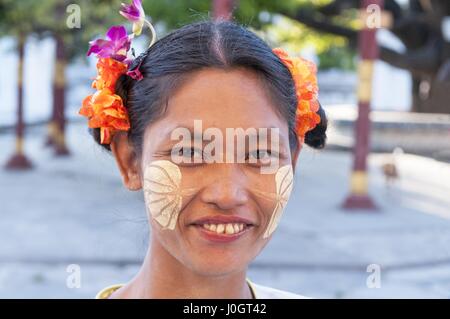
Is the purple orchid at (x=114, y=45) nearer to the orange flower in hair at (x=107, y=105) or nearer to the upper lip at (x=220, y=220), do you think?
the orange flower in hair at (x=107, y=105)

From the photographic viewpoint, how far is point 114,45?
4.42 feet

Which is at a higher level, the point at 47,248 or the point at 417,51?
the point at 417,51

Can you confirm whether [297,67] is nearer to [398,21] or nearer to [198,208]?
[198,208]

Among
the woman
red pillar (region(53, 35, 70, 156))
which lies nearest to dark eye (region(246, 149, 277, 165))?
the woman

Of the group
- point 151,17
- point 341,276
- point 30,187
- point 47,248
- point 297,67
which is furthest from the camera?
point 30,187

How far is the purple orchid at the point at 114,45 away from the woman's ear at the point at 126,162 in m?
0.15

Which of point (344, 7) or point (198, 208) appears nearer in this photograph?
point (198, 208)

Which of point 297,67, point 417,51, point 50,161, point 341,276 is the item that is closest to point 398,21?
point 417,51

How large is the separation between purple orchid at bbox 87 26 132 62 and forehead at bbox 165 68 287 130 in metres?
0.20

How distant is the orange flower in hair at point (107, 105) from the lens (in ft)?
→ 4.29

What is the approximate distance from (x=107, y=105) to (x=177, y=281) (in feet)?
1.15

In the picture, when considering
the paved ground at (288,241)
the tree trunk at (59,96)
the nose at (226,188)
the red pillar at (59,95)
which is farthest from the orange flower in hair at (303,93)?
the tree trunk at (59,96)

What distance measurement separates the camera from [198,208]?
1157 millimetres
